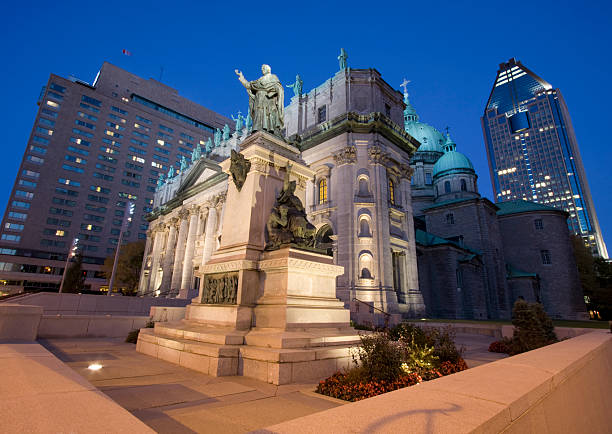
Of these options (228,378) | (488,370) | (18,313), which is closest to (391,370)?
(488,370)

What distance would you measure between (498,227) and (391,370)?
2198 inches

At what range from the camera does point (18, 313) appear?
8.16 meters

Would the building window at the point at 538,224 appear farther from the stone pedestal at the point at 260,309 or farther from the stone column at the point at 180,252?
the stone column at the point at 180,252

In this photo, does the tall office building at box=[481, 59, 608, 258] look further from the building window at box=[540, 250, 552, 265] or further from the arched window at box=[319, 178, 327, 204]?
the arched window at box=[319, 178, 327, 204]

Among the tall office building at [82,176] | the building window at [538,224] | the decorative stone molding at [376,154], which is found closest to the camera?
the decorative stone molding at [376,154]

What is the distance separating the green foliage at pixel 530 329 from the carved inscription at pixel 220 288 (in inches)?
376

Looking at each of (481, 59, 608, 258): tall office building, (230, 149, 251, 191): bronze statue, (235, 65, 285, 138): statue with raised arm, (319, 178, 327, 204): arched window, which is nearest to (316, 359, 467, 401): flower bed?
(230, 149, 251, 191): bronze statue

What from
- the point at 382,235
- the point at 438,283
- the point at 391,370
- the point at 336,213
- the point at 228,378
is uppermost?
the point at 336,213

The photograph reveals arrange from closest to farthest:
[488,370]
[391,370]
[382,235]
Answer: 1. [488,370]
2. [391,370]
3. [382,235]

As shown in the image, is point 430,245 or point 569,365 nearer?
point 569,365

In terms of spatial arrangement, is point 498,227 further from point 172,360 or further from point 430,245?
point 172,360

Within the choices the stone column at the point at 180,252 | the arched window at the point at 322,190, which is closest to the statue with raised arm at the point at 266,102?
the arched window at the point at 322,190

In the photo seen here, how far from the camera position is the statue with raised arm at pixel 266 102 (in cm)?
1274

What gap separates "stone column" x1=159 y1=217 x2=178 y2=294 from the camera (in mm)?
49778
